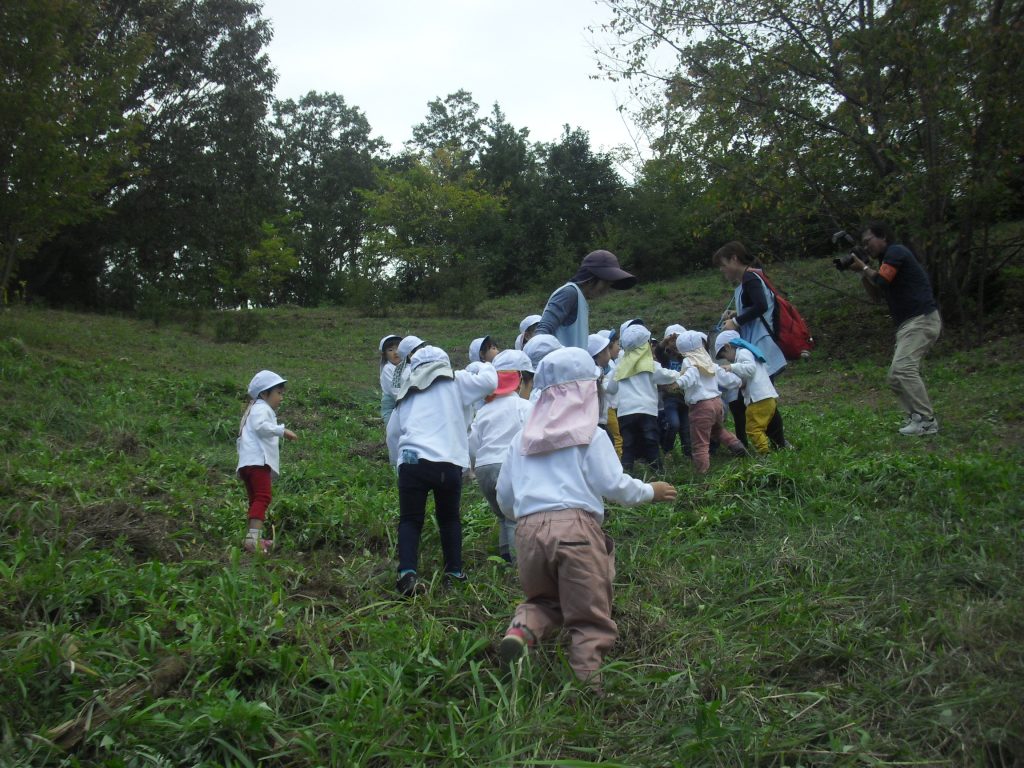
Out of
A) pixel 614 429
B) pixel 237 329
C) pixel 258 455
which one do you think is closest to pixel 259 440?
pixel 258 455

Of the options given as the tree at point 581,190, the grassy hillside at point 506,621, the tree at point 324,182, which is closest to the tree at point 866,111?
the grassy hillside at point 506,621

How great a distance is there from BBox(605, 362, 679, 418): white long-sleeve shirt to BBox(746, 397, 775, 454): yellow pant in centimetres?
71

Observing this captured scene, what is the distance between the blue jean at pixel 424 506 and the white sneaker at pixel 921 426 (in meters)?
4.34

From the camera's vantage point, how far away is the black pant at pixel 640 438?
23.8 ft

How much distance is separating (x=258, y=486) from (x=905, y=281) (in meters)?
5.52

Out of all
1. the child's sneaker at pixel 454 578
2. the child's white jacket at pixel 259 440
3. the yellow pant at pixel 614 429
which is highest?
the child's white jacket at pixel 259 440

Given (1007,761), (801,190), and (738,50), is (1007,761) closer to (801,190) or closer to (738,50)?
(801,190)

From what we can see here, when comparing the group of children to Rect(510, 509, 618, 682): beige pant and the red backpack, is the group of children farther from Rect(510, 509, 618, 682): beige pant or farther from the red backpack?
the red backpack

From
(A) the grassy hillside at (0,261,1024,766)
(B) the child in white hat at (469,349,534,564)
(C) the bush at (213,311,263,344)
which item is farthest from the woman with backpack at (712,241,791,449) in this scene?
(C) the bush at (213,311,263,344)

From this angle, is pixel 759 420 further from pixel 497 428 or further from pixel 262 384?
pixel 262 384

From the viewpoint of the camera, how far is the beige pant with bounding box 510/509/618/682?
135 inches

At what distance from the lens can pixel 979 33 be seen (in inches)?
417

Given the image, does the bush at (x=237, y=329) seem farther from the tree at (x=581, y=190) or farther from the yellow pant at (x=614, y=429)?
the tree at (x=581, y=190)

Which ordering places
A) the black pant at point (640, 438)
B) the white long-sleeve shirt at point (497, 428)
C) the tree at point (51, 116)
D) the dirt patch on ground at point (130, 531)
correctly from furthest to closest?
1. the tree at point (51, 116)
2. the black pant at point (640, 438)
3. the white long-sleeve shirt at point (497, 428)
4. the dirt patch on ground at point (130, 531)
